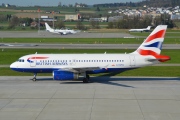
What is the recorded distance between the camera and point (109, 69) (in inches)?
1672

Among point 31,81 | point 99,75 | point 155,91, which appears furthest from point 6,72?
point 155,91

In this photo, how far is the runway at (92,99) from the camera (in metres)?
27.9

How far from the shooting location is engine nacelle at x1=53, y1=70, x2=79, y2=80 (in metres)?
40.4

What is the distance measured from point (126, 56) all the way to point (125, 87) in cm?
486

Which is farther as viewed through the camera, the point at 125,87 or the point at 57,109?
the point at 125,87

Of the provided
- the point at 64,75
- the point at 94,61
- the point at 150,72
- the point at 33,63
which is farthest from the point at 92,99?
the point at 150,72

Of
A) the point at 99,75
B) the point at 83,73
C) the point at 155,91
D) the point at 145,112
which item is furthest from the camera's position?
the point at 99,75

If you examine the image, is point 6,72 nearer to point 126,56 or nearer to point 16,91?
point 16,91

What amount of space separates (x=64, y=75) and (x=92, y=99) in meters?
8.13

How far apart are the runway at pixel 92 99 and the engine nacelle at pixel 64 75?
754mm

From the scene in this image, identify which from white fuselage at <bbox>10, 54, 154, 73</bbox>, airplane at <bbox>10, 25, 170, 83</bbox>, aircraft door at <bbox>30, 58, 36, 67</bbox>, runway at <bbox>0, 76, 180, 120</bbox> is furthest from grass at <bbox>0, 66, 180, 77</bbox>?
aircraft door at <bbox>30, 58, 36, 67</bbox>

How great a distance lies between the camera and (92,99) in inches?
1304

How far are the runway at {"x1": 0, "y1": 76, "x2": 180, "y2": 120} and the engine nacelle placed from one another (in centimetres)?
75

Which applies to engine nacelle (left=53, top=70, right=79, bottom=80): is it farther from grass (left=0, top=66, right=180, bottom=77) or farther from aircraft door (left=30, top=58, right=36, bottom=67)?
grass (left=0, top=66, right=180, bottom=77)
